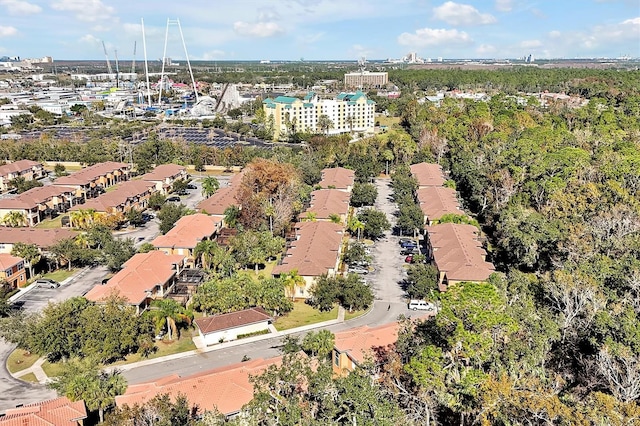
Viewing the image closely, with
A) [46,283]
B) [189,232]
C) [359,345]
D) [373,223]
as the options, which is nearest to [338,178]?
[373,223]

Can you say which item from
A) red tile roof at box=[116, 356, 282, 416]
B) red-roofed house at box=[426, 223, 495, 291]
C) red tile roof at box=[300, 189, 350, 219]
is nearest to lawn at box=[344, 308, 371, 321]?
red-roofed house at box=[426, 223, 495, 291]

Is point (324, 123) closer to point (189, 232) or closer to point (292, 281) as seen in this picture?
point (189, 232)

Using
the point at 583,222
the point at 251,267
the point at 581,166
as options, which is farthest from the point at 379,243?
the point at 581,166

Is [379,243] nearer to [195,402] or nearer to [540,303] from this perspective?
[540,303]

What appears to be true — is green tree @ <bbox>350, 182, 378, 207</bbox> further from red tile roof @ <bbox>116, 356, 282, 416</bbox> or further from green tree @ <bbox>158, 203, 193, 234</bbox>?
red tile roof @ <bbox>116, 356, 282, 416</bbox>

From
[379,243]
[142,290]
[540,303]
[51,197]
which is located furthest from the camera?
[51,197]

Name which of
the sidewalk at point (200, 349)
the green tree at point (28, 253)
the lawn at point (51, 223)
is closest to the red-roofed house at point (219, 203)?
the lawn at point (51, 223)
